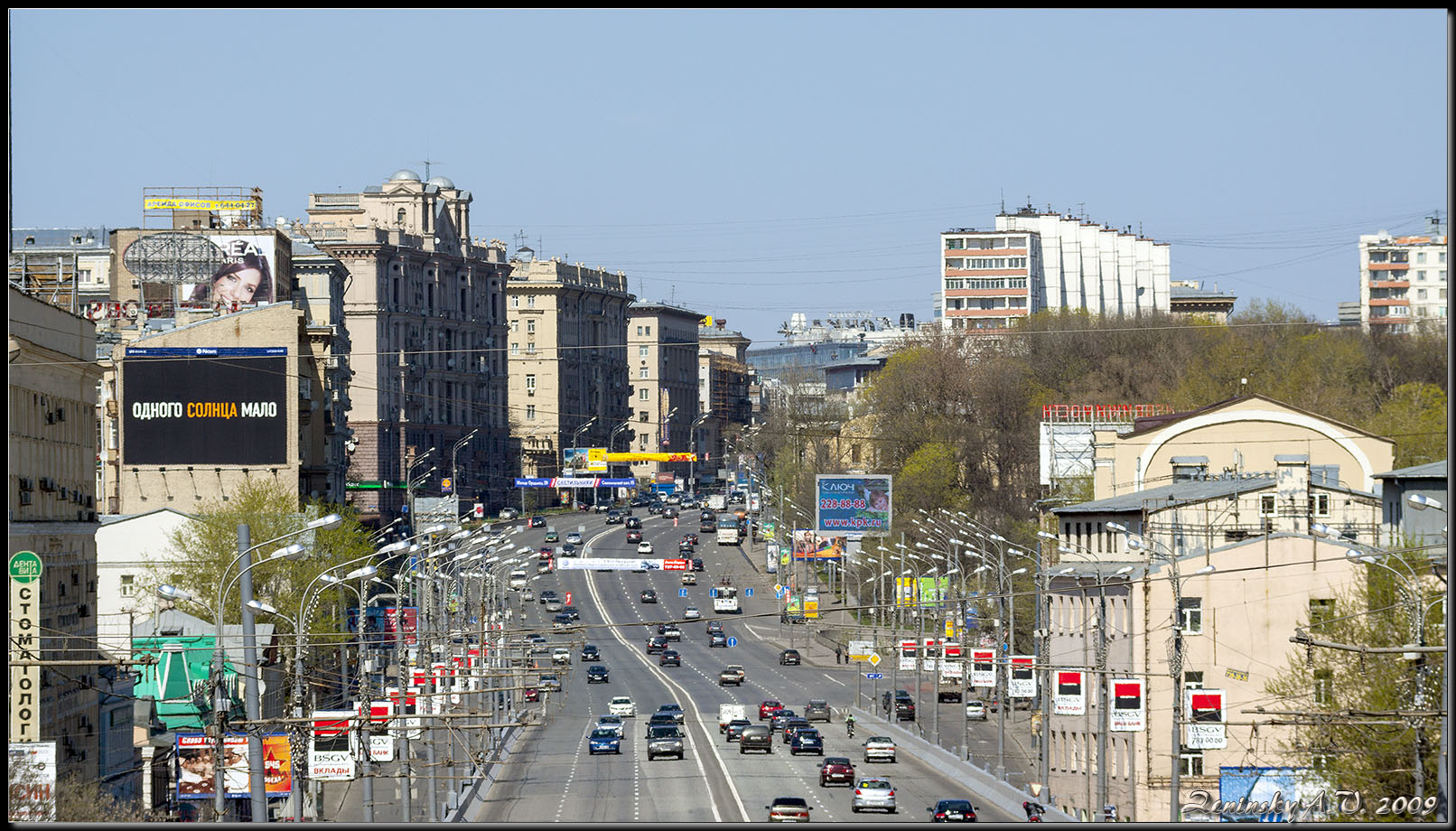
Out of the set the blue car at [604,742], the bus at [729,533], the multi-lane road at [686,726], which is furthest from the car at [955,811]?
the bus at [729,533]

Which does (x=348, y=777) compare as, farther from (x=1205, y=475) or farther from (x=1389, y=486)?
(x=1205, y=475)

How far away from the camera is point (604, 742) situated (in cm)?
7594

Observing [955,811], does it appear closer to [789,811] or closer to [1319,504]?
[789,811]

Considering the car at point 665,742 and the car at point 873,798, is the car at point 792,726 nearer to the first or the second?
the car at point 665,742

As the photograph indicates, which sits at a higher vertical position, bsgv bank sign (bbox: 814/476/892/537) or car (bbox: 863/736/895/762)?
bsgv bank sign (bbox: 814/476/892/537)

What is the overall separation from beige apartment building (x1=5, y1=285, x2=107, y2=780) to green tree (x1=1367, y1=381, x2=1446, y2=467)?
54501 millimetres

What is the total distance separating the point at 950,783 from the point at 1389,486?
1761cm

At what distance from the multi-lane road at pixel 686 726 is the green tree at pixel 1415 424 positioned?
30.1 m

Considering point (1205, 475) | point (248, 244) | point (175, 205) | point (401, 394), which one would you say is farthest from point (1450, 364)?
point (401, 394)

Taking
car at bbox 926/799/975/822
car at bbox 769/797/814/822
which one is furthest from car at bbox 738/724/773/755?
car at bbox 926/799/975/822

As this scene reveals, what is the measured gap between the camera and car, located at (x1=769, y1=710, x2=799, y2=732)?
8244cm

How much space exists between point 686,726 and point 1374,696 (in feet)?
150

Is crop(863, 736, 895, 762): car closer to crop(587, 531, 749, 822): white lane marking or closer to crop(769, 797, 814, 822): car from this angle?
crop(587, 531, 749, 822): white lane marking

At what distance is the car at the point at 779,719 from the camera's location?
270 ft
